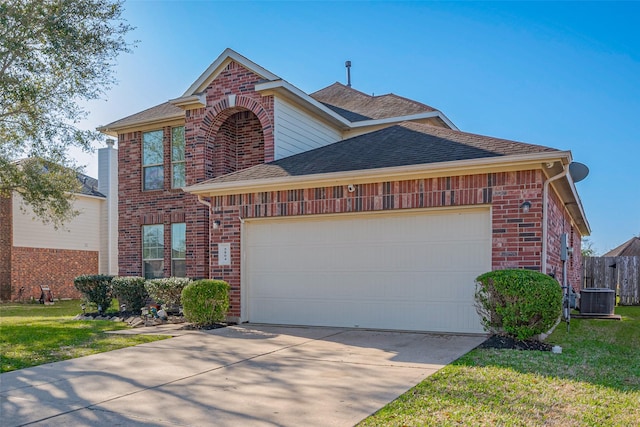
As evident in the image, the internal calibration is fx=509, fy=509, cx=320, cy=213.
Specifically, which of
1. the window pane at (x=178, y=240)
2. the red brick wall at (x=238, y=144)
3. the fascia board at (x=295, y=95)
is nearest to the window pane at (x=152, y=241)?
the window pane at (x=178, y=240)

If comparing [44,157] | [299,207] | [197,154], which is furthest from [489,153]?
[44,157]

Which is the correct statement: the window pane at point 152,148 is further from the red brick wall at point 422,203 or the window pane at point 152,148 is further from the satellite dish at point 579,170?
the satellite dish at point 579,170

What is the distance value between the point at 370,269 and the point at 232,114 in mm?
6398

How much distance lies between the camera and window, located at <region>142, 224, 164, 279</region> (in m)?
14.9

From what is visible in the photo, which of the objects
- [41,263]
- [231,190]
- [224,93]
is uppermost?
[224,93]

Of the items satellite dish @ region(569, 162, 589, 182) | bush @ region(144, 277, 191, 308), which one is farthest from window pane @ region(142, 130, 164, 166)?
satellite dish @ region(569, 162, 589, 182)

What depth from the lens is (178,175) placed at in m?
14.7

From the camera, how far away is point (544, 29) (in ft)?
40.2

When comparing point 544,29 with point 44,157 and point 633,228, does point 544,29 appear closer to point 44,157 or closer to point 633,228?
point 44,157

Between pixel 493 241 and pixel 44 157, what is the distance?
12805 mm

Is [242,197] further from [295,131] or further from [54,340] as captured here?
[54,340]

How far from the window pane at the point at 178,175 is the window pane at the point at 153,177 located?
0.53m

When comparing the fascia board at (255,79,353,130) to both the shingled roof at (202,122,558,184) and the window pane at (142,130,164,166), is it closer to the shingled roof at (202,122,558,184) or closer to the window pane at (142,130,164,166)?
the shingled roof at (202,122,558,184)

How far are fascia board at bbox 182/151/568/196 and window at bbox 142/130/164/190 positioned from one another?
14.5ft
